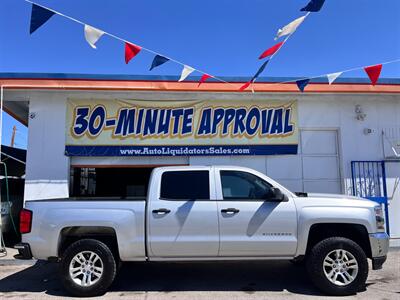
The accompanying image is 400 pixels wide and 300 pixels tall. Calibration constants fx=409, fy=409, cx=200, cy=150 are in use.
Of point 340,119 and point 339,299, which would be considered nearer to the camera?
point 339,299

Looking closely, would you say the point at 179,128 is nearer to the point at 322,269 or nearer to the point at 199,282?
the point at 199,282

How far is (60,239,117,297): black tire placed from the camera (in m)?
6.20

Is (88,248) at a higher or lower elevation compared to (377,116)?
lower

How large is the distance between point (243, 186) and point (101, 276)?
2.61 m

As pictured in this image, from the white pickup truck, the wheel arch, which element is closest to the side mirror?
the white pickup truck

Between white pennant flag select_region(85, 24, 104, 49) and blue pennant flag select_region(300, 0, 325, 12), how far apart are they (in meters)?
3.99

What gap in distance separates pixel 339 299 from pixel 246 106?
6.05 metres

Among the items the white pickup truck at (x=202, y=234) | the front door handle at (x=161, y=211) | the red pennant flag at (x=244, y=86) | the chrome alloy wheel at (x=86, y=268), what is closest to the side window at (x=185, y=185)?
the white pickup truck at (x=202, y=234)

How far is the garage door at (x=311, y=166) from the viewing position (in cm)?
1085

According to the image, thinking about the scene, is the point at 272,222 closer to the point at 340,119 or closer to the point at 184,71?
the point at 184,71

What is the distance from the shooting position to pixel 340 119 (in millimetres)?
11047

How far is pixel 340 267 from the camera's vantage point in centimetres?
626

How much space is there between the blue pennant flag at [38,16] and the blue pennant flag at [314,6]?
184 inches

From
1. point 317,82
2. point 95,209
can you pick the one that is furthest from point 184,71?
point 95,209
